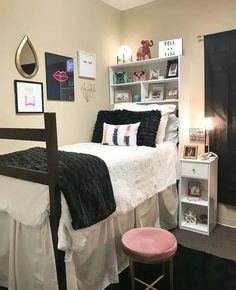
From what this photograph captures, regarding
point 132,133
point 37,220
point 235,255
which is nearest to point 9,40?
point 132,133

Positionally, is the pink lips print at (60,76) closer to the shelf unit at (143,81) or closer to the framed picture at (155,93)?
the shelf unit at (143,81)

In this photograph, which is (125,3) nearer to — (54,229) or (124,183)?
(124,183)

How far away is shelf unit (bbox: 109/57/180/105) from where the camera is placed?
2.96 metres

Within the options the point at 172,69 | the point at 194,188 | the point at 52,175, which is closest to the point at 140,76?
the point at 172,69

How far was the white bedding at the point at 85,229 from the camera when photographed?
1523 millimetres

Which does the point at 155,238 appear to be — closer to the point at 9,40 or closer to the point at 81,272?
the point at 81,272

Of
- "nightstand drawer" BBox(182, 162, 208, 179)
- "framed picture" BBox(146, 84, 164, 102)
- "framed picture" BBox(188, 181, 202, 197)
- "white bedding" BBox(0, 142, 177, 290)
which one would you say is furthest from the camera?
"framed picture" BBox(146, 84, 164, 102)

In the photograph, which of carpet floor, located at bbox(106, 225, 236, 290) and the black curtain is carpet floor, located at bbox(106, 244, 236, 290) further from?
the black curtain

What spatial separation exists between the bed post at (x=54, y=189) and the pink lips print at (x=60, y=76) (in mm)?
1391

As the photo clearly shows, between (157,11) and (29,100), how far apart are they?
1.85 m

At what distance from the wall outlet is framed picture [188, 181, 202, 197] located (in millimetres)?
462

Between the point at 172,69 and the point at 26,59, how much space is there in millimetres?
1501

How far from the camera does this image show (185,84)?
2877 millimetres

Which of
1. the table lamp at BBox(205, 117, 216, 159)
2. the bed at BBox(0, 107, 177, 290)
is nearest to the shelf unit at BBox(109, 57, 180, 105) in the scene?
the table lamp at BBox(205, 117, 216, 159)
